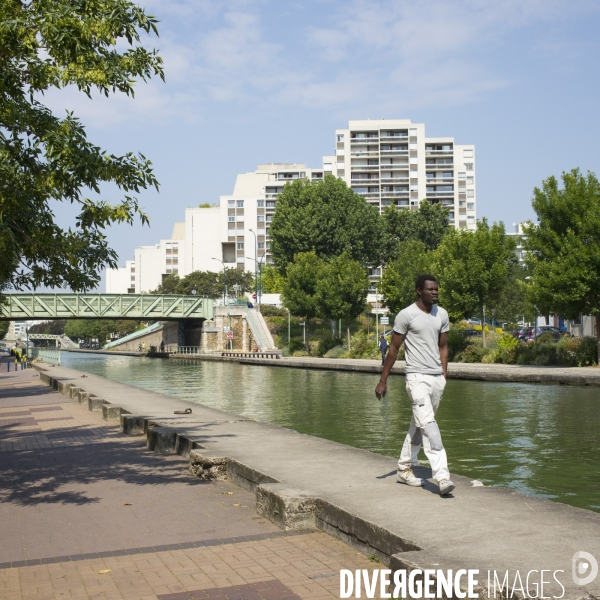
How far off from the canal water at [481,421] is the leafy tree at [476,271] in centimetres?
1149

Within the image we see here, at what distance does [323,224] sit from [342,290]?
18732mm

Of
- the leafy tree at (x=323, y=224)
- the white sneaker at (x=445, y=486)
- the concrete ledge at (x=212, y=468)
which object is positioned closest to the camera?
the white sneaker at (x=445, y=486)

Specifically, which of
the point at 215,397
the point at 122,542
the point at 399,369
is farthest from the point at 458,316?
the point at 122,542

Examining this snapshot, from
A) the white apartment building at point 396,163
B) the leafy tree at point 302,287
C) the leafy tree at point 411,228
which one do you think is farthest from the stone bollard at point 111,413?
the white apartment building at point 396,163

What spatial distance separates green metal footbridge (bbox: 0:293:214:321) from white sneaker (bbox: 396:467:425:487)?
71.5m

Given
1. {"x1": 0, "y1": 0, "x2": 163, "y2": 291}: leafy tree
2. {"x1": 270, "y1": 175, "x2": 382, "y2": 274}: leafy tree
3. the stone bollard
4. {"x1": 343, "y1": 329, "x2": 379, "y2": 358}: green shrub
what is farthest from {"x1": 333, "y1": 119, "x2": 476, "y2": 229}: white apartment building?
{"x1": 0, "y1": 0, "x2": 163, "y2": 291}: leafy tree

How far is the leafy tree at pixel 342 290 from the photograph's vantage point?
199ft

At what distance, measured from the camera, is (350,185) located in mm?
119125

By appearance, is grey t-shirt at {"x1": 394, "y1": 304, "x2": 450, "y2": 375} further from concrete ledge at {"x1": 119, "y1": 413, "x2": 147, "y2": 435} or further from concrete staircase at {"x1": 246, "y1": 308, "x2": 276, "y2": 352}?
concrete staircase at {"x1": 246, "y1": 308, "x2": 276, "y2": 352}

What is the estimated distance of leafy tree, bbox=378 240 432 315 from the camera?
59000mm

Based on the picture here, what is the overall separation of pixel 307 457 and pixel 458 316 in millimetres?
34186

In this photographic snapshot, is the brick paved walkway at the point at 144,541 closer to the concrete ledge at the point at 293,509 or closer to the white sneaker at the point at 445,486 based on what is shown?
the concrete ledge at the point at 293,509

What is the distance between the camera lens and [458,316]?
4297cm

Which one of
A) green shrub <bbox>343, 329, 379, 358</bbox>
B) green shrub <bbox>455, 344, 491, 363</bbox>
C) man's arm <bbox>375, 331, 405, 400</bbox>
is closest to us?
man's arm <bbox>375, 331, 405, 400</bbox>
